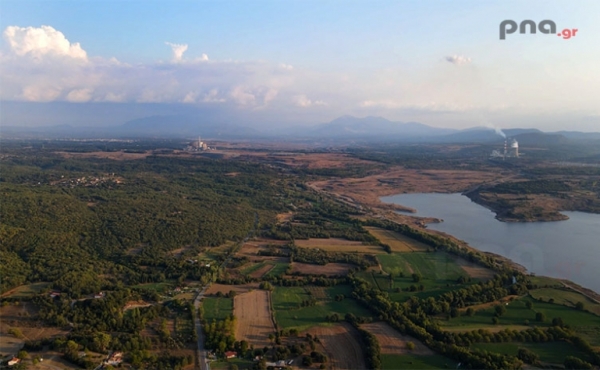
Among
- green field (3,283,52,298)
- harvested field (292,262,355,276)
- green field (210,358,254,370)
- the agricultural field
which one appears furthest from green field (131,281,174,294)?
the agricultural field

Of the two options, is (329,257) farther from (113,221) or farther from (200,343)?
(113,221)

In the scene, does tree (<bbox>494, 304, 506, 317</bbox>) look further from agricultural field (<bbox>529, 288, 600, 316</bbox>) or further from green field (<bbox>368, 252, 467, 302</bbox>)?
green field (<bbox>368, 252, 467, 302</bbox>)

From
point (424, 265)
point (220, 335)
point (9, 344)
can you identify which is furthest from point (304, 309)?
point (9, 344)

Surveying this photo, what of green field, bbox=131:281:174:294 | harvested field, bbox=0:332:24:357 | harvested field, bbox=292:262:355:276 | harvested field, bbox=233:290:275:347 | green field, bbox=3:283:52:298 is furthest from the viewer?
harvested field, bbox=292:262:355:276

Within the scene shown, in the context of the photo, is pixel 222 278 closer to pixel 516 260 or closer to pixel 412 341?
pixel 412 341

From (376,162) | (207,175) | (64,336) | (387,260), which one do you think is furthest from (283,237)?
(376,162)
